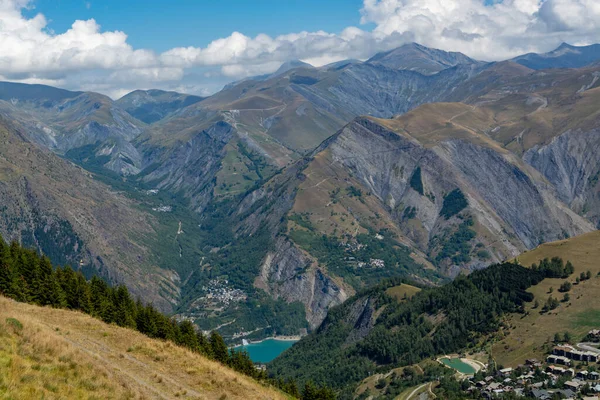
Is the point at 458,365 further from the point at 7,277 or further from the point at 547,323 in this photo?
the point at 7,277

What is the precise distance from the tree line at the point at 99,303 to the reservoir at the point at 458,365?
75.7 meters

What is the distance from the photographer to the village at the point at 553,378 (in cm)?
12106

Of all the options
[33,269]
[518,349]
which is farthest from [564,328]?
[33,269]

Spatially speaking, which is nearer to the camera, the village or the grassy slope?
the village

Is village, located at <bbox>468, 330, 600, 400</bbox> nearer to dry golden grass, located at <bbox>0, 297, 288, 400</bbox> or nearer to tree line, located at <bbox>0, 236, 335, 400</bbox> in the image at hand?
tree line, located at <bbox>0, 236, 335, 400</bbox>

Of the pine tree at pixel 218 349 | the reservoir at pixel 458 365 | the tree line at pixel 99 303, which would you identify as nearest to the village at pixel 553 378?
the reservoir at pixel 458 365

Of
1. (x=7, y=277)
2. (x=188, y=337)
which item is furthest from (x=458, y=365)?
(x=7, y=277)

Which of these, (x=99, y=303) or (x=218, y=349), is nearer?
(x=99, y=303)

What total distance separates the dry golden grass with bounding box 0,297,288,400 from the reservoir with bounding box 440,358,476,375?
10822 cm

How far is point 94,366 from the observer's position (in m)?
42.0

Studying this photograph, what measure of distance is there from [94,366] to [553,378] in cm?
11512

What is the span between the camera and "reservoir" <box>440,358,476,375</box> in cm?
15171

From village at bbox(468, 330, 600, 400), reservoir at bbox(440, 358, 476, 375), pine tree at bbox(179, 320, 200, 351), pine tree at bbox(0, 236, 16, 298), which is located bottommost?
reservoir at bbox(440, 358, 476, 375)

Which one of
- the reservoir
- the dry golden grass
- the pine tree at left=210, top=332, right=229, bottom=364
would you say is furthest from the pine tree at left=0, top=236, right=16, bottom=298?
the reservoir
